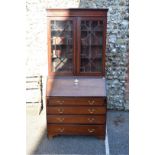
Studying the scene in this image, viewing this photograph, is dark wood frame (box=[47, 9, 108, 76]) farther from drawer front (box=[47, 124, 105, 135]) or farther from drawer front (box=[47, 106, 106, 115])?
drawer front (box=[47, 124, 105, 135])

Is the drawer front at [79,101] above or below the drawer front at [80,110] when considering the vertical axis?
above

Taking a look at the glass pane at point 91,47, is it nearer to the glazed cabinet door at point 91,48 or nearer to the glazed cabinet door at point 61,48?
the glazed cabinet door at point 91,48

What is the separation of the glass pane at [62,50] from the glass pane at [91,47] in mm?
228

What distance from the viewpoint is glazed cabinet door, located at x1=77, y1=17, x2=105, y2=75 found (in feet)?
15.8

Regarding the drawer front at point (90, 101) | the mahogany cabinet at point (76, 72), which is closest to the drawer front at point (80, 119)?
the mahogany cabinet at point (76, 72)

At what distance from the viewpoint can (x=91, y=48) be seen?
4.86m

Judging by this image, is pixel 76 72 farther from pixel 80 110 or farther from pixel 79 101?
pixel 80 110

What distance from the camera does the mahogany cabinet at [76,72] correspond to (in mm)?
4391

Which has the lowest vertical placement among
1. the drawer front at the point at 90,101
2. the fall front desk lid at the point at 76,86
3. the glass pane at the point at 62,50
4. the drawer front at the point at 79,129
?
the drawer front at the point at 79,129

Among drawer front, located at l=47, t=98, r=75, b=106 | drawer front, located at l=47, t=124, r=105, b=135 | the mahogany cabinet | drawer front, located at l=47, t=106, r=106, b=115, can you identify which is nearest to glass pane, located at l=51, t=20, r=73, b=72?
the mahogany cabinet

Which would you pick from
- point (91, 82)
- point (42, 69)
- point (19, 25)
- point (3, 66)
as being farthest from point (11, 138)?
point (42, 69)
